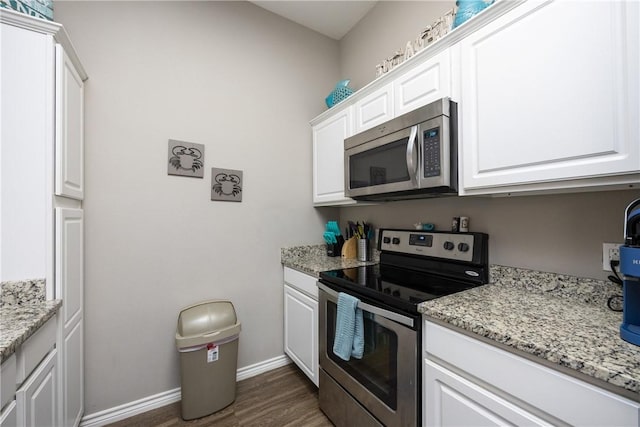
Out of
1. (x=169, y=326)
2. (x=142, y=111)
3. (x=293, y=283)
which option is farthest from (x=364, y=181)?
(x=169, y=326)

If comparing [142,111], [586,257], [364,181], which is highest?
[142,111]

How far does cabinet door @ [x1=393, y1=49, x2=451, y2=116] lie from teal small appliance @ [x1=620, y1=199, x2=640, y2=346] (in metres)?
0.85

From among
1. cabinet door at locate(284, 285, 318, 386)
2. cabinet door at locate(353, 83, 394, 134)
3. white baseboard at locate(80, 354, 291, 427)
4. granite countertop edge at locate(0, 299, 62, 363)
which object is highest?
cabinet door at locate(353, 83, 394, 134)

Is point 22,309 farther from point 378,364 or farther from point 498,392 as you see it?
point 498,392

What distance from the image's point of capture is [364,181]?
1.72m

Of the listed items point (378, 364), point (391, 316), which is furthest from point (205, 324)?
point (391, 316)

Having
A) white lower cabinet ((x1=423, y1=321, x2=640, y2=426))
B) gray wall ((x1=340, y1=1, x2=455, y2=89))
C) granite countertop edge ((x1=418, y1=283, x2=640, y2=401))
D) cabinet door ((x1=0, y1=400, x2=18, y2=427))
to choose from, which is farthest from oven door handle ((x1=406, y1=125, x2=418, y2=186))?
cabinet door ((x1=0, y1=400, x2=18, y2=427))

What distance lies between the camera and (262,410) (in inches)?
66.3

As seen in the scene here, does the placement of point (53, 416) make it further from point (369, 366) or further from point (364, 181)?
point (364, 181)

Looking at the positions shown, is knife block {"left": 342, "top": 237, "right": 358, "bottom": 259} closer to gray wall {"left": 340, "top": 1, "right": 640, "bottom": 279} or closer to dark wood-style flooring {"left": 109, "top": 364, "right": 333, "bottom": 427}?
gray wall {"left": 340, "top": 1, "right": 640, "bottom": 279}

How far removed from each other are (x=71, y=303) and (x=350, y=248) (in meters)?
1.80

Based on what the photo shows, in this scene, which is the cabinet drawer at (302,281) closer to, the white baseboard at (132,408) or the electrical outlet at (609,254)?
the white baseboard at (132,408)

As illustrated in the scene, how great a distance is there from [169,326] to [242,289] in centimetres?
53

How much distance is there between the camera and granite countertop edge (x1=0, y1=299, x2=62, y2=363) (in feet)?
2.67
